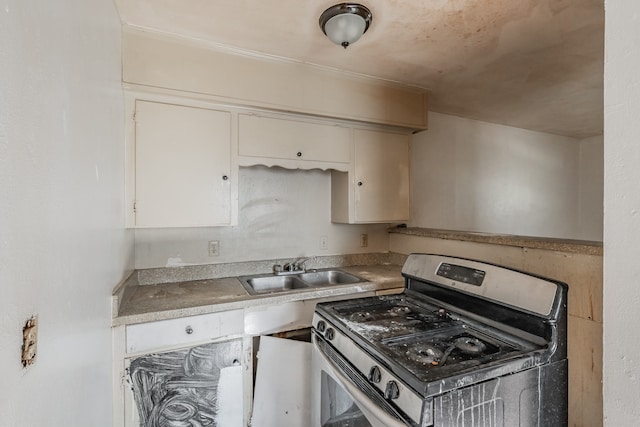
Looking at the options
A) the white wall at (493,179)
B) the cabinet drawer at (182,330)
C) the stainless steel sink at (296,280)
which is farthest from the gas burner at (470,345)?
the white wall at (493,179)

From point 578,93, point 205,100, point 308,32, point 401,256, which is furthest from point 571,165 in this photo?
point 205,100

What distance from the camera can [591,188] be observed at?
153 inches

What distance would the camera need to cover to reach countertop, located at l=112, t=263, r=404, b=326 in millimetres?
1434

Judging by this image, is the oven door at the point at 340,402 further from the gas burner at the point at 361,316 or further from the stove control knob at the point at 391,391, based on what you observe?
the gas burner at the point at 361,316

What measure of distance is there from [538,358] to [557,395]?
18 cm

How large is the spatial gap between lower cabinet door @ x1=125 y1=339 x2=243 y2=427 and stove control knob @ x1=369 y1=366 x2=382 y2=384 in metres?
0.88

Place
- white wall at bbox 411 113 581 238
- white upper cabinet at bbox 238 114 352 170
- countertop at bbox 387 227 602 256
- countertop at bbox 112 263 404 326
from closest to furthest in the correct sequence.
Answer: countertop at bbox 387 227 602 256
countertop at bbox 112 263 404 326
white upper cabinet at bbox 238 114 352 170
white wall at bbox 411 113 581 238

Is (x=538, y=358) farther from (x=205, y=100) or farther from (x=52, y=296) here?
(x=205, y=100)

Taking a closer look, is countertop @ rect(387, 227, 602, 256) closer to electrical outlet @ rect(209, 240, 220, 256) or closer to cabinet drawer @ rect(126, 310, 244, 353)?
cabinet drawer @ rect(126, 310, 244, 353)

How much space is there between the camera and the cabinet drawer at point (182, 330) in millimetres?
1417

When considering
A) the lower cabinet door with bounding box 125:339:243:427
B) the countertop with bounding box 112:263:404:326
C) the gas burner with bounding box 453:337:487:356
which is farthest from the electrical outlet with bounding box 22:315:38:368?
the gas burner with bounding box 453:337:487:356

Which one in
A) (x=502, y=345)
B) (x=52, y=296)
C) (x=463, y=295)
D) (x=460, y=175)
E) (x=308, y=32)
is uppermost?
(x=308, y=32)

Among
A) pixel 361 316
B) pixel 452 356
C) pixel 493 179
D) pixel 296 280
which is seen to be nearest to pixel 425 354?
pixel 452 356

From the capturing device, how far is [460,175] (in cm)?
306
